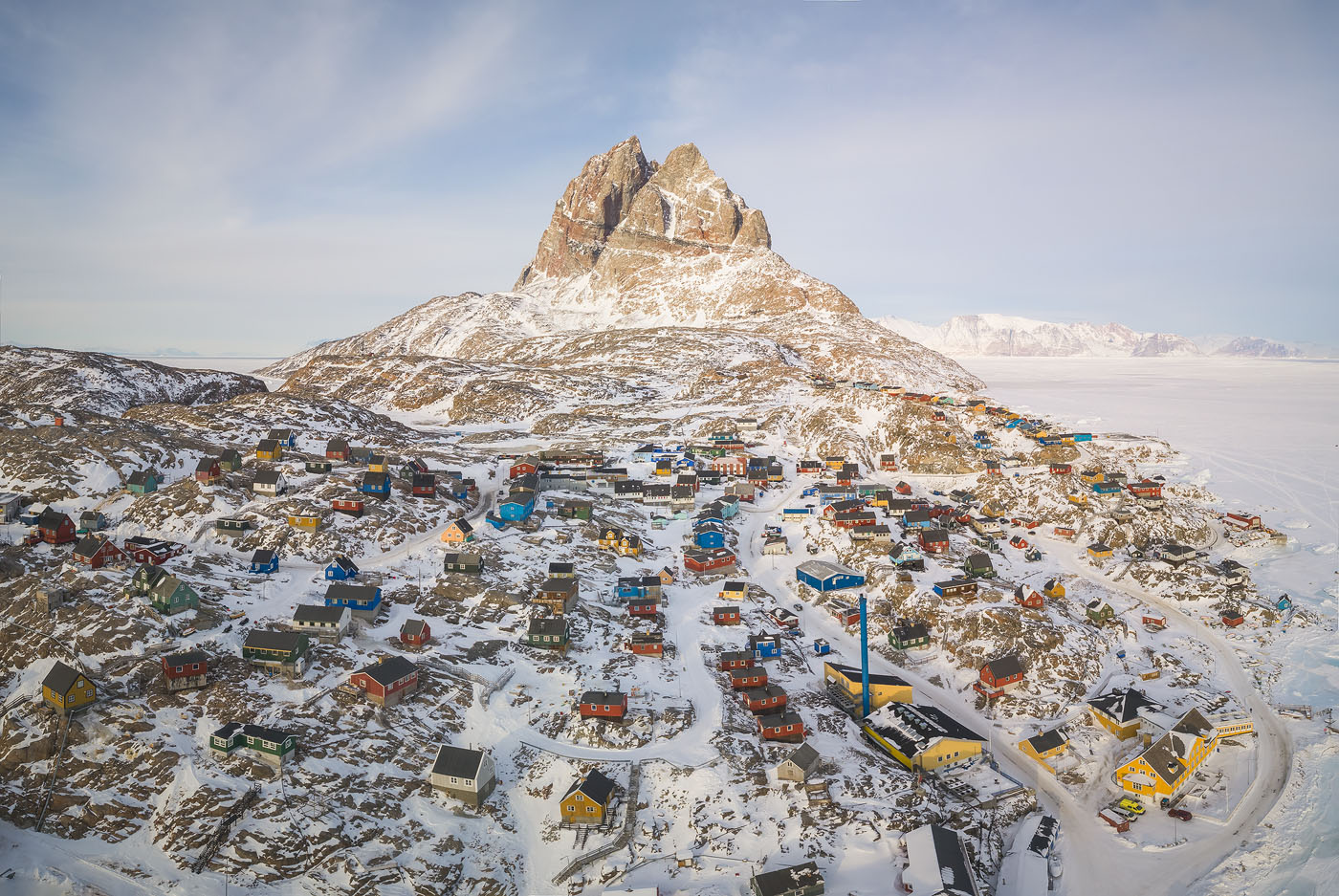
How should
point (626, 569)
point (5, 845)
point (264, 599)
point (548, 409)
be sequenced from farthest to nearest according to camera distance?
point (548, 409) → point (626, 569) → point (264, 599) → point (5, 845)

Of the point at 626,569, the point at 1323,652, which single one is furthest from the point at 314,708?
the point at 1323,652

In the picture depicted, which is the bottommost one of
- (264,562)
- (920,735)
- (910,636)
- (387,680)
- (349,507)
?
(920,735)

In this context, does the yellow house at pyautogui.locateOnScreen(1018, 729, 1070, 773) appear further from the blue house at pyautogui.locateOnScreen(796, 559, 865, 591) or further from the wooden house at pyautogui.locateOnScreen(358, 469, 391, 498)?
the wooden house at pyautogui.locateOnScreen(358, 469, 391, 498)

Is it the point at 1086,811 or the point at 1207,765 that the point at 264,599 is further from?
the point at 1207,765

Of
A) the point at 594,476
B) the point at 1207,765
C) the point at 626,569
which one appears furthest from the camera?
the point at 594,476

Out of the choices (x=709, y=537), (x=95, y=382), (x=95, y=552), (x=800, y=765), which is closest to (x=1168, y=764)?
(x=800, y=765)

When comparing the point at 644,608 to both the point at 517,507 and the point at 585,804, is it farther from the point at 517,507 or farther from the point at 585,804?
the point at 585,804

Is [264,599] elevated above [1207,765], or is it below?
above
